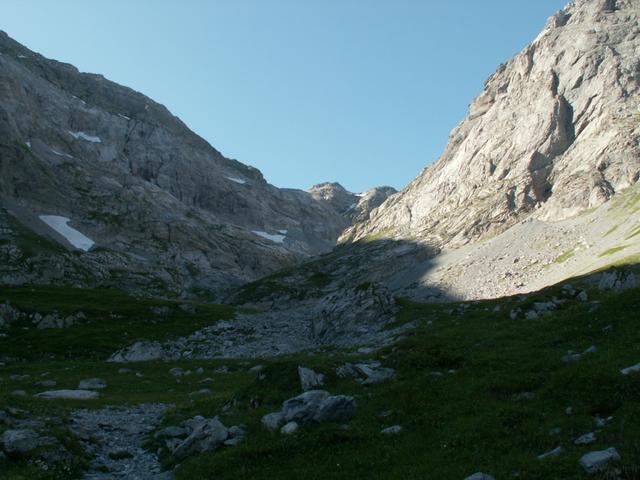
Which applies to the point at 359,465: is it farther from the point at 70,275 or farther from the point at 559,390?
the point at 70,275

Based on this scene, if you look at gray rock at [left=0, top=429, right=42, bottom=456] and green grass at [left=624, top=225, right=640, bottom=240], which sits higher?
green grass at [left=624, top=225, right=640, bottom=240]

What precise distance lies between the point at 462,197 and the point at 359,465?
547 ft

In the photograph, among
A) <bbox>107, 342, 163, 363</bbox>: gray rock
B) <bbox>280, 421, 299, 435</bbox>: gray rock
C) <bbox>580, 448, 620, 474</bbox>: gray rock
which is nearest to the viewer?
<bbox>580, 448, 620, 474</bbox>: gray rock

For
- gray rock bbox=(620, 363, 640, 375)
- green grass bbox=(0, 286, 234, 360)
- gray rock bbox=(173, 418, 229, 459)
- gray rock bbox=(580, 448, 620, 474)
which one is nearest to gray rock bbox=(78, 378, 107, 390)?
green grass bbox=(0, 286, 234, 360)

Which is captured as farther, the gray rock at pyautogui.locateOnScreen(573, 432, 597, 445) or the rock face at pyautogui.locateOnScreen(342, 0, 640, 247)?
the rock face at pyautogui.locateOnScreen(342, 0, 640, 247)

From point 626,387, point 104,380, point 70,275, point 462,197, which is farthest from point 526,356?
point 462,197

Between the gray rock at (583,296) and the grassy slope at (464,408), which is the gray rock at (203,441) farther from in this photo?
the gray rock at (583,296)

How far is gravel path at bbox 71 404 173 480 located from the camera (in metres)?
20.7

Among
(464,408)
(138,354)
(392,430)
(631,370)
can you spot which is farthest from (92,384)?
(631,370)

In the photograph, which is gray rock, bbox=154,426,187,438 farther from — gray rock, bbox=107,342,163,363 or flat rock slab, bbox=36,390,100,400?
gray rock, bbox=107,342,163,363

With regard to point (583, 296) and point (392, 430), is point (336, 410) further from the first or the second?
point (583, 296)

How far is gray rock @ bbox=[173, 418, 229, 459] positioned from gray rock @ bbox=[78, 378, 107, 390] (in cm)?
2186

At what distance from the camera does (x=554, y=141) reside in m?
159

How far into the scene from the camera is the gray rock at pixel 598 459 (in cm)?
1272
